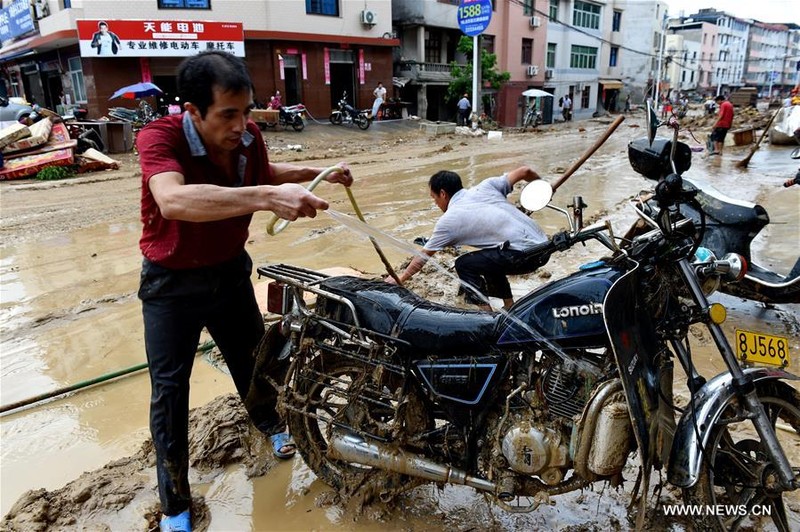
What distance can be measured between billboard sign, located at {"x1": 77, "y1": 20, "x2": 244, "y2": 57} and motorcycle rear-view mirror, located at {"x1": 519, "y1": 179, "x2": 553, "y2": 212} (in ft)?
60.5

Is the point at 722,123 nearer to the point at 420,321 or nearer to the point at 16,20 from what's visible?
the point at 420,321

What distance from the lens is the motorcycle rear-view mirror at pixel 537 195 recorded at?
2.69 meters

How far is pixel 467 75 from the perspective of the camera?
28.6 m

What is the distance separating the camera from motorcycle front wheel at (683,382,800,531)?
205 cm

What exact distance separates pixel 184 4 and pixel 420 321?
73.8ft

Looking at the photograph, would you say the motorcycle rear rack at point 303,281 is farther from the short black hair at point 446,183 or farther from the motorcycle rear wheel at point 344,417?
the short black hair at point 446,183

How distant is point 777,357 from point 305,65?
2396 centimetres

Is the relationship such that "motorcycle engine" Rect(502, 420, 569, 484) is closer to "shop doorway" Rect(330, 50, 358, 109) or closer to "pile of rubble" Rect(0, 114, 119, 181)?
"pile of rubble" Rect(0, 114, 119, 181)

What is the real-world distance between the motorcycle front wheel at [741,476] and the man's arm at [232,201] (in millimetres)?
1717

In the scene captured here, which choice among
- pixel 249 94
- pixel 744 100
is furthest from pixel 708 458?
pixel 744 100

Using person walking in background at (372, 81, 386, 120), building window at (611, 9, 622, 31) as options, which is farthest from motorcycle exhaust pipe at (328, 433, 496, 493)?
building window at (611, 9, 622, 31)

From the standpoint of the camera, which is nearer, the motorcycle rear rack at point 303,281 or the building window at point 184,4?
the motorcycle rear rack at point 303,281

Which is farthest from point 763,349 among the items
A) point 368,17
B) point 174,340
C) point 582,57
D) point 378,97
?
point 582,57

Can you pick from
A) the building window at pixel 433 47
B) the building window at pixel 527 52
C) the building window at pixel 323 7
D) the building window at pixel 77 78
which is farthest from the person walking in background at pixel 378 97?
the building window at pixel 527 52
